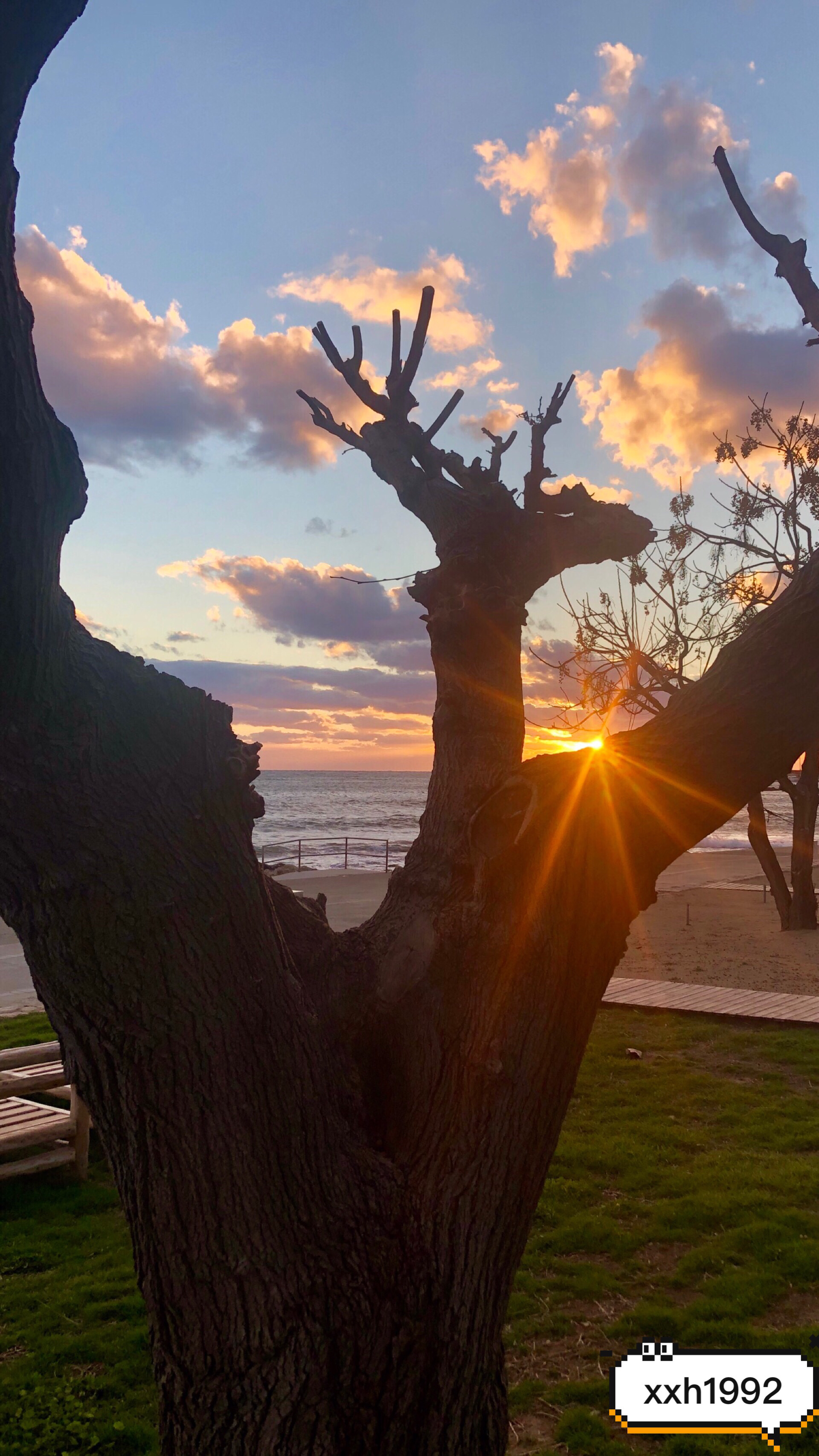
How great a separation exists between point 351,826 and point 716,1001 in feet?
169

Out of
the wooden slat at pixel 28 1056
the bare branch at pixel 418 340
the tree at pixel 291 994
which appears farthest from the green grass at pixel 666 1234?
the bare branch at pixel 418 340

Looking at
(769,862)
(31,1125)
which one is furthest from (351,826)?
(31,1125)

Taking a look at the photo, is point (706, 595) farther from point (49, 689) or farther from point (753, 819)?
point (49, 689)

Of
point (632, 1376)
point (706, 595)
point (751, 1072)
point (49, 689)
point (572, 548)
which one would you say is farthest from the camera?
point (706, 595)

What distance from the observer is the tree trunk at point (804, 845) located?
1530 cm

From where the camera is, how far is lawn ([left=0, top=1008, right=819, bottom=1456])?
157 inches

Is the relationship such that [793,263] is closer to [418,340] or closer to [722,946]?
[418,340]

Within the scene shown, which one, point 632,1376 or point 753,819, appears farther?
point 753,819

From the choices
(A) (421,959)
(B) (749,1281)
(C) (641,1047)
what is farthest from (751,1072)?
(A) (421,959)

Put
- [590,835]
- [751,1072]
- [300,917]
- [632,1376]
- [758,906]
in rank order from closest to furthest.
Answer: [590,835], [300,917], [632,1376], [751,1072], [758,906]

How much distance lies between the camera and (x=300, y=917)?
9.76ft

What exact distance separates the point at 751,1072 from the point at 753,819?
790 centimetres

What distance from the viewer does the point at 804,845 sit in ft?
51.5

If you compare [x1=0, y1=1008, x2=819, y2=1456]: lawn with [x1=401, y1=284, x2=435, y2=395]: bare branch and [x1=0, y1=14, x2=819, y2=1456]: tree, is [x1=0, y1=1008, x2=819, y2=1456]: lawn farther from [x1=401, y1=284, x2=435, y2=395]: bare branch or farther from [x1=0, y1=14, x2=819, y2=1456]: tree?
[x1=401, y1=284, x2=435, y2=395]: bare branch
